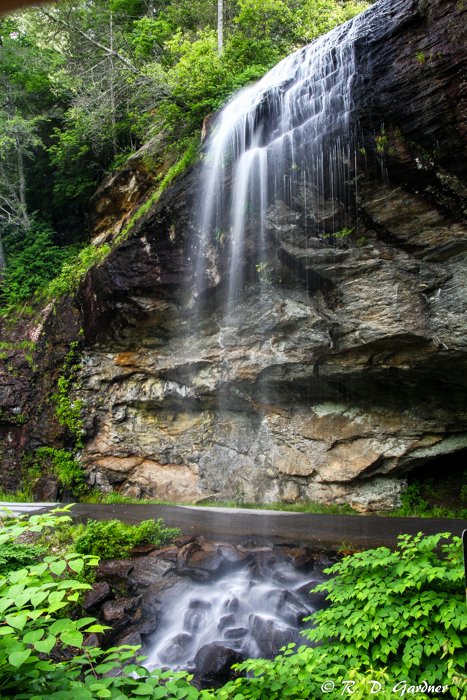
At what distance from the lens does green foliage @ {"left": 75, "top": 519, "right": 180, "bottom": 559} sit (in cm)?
675

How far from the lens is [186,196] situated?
389 inches

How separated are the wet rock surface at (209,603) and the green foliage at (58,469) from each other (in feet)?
17.2

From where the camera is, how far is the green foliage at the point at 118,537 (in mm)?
6754

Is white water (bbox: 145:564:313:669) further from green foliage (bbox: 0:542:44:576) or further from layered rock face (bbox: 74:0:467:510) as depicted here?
layered rock face (bbox: 74:0:467:510)

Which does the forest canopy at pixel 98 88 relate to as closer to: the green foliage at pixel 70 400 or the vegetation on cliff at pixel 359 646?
the green foliage at pixel 70 400

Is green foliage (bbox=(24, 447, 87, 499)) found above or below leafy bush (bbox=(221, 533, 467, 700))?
above

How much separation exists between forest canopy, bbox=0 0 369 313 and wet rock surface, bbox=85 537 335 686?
907 centimetres

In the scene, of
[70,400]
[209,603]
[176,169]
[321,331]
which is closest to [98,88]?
[176,169]

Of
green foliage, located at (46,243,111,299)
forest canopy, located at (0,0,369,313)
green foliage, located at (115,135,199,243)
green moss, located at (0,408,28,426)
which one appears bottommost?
green moss, located at (0,408,28,426)

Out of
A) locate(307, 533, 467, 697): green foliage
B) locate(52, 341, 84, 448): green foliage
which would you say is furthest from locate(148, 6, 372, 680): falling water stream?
locate(52, 341, 84, 448): green foliage

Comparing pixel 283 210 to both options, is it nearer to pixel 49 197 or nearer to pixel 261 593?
pixel 261 593

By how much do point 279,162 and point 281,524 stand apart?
649 cm

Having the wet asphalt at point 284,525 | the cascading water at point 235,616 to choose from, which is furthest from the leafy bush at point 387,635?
the wet asphalt at point 284,525

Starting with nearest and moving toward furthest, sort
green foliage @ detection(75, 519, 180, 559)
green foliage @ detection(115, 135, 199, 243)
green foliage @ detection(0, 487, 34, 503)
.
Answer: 1. green foliage @ detection(75, 519, 180, 559)
2. green foliage @ detection(115, 135, 199, 243)
3. green foliage @ detection(0, 487, 34, 503)
